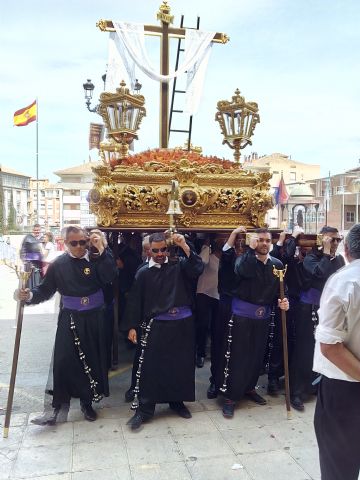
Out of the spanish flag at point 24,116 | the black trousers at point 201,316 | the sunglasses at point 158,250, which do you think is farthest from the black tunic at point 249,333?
the spanish flag at point 24,116

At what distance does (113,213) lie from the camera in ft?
14.4

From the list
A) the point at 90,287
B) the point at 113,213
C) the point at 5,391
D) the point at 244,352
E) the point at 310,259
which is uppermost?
the point at 113,213

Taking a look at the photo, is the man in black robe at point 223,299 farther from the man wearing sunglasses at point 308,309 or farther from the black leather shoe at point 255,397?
the man wearing sunglasses at point 308,309

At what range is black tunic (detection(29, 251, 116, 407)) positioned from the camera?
12.9 feet

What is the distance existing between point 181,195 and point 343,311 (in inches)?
103

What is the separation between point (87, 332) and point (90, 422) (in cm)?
79

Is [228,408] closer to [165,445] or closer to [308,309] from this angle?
[165,445]

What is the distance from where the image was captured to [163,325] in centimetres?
396

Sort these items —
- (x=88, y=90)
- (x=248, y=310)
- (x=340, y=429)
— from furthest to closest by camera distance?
(x=88, y=90), (x=248, y=310), (x=340, y=429)

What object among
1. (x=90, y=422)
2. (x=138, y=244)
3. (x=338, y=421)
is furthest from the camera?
(x=138, y=244)

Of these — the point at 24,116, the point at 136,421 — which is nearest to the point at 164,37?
the point at 136,421

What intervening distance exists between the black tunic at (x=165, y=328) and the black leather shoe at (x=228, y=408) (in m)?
0.33

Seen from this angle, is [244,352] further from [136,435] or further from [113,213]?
[113,213]

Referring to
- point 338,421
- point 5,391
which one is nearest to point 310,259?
point 338,421
